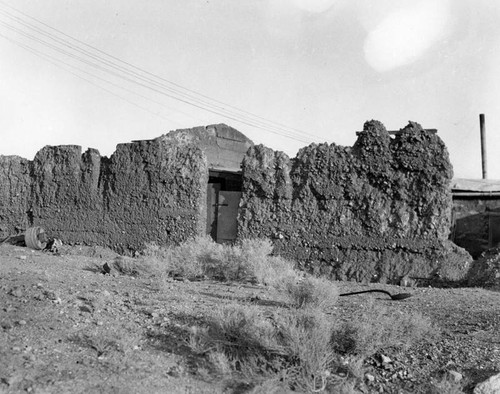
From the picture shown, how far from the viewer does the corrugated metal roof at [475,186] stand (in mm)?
18516

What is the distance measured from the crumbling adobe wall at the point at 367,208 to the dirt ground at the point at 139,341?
3511mm

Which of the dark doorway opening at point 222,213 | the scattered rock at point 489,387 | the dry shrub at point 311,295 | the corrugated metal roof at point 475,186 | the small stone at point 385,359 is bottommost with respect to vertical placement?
the scattered rock at point 489,387

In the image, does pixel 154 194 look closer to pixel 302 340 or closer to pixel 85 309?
pixel 85 309

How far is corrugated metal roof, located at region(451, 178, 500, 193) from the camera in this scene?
18516 mm

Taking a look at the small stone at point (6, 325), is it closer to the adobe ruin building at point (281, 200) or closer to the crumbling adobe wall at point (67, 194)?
the adobe ruin building at point (281, 200)

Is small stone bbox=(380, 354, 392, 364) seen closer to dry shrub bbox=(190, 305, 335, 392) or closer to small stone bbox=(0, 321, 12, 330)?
dry shrub bbox=(190, 305, 335, 392)

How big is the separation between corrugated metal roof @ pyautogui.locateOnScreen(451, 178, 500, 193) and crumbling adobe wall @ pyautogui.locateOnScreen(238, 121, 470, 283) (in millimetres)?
5684

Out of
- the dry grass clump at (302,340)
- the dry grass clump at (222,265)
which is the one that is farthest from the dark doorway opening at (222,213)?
the dry grass clump at (302,340)

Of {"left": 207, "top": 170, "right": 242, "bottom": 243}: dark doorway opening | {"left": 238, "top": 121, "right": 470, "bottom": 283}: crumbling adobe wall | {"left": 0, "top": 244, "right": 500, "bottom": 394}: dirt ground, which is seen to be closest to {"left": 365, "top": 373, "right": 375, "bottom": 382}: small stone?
{"left": 0, "top": 244, "right": 500, "bottom": 394}: dirt ground

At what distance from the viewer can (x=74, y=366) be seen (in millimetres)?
6164

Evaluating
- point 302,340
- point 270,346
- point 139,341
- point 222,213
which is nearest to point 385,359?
point 302,340

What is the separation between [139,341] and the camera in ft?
22.5

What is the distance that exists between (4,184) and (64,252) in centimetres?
319

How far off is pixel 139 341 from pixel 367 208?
24.9 ft
